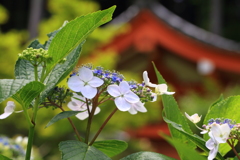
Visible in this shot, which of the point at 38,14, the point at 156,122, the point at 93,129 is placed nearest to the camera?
the point at 93,129

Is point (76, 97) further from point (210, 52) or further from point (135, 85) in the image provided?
point (210, 52)

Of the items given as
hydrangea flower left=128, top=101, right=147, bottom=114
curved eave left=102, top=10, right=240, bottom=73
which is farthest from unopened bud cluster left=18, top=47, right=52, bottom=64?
curved eave left=102, top=10, right=240, bottom=73

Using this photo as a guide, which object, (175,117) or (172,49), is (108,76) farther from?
(172,49)

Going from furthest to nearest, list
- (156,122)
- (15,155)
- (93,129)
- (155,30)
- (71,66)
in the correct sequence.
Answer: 1. (156,122)
2. (155,30)
3. (93,129)
4. (15,155)
5. (71,66)

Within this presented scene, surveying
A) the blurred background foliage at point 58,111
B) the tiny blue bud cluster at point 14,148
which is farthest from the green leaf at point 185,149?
the blurred background foliage at point 58,111

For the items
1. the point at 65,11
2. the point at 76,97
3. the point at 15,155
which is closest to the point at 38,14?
the point at 65,11

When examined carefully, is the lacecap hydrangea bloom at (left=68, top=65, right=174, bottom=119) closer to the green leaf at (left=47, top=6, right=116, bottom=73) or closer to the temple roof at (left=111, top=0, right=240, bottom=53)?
the green leaf at (left=47, top=6, right=116, bottom=73)

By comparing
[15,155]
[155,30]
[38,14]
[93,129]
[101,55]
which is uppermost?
[38,14]
